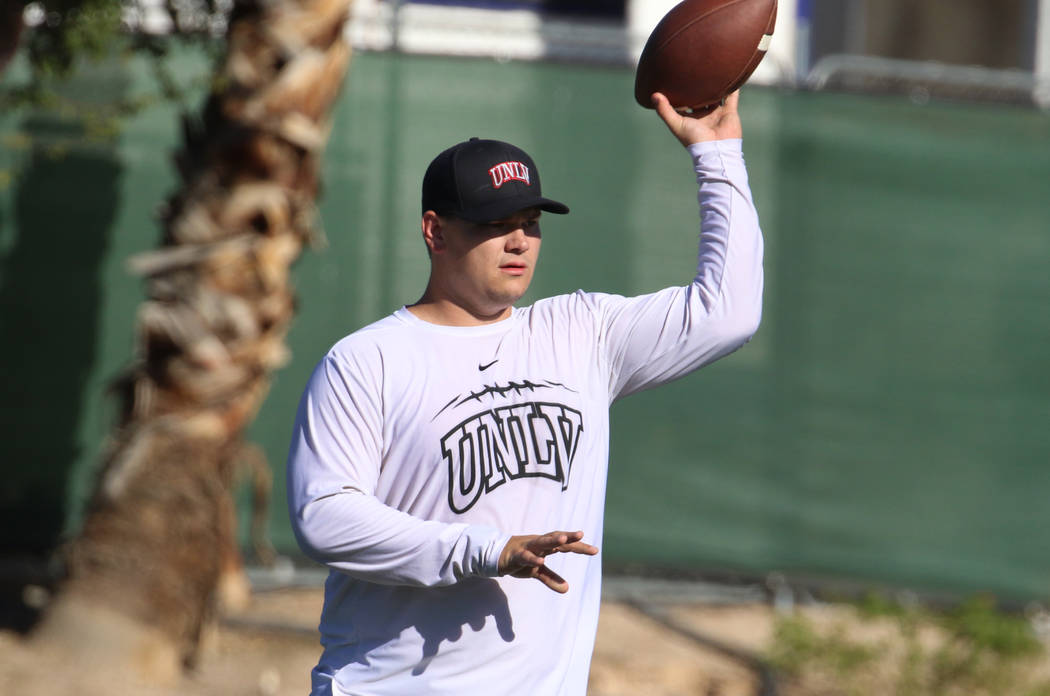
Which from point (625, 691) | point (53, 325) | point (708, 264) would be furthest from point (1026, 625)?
point (53, 325)

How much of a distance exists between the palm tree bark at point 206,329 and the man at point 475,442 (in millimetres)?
2559

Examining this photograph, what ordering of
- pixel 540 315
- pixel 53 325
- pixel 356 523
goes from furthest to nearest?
pixel 53 325 → pixel 540 315 → pixel 356 523

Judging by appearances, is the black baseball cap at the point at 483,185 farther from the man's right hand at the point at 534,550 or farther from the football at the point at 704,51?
the man's right hand at the point at 534,550

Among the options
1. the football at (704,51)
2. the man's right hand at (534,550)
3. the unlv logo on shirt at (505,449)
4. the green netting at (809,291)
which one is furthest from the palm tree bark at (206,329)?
the man's right hand at (534,550)

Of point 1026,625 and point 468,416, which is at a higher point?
point 468,416

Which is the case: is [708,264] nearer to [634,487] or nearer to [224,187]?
[224,187]

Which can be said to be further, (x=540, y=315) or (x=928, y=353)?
(x=928, y=353)

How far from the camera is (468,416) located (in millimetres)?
2324

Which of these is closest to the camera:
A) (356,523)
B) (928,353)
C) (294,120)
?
(356,523)

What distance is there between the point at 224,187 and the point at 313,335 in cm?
177

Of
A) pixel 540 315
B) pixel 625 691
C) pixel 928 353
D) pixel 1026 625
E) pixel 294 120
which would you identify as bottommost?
pixel 625 691

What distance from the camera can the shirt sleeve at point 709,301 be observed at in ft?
7.94

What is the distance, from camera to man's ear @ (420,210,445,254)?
241cm

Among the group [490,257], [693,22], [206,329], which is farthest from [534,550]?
[206,329]
